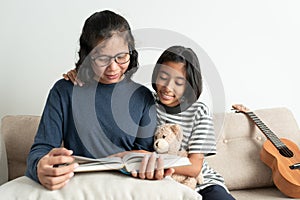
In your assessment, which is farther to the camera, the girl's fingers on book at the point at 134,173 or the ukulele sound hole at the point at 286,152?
the ukulele sound hole at the point at 286,152

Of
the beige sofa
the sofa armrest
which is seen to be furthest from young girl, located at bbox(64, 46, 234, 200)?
the sofa armrest

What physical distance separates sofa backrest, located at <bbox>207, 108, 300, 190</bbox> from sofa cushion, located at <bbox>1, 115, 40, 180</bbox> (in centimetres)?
76

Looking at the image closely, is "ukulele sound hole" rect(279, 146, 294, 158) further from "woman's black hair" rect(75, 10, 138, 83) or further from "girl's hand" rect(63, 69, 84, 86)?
"girl's hand" rect(63, 69, 84, 86)

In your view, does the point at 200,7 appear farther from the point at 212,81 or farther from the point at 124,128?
the point at 124,128

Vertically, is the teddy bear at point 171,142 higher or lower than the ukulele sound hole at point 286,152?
higher

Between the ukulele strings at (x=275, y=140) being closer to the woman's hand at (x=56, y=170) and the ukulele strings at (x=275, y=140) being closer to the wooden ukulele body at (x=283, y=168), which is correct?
the wooden ukulele body at (x=283, y=168)

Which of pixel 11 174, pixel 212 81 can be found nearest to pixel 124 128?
pixel 212 81

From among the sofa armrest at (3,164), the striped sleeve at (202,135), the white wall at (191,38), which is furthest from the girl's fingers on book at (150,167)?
the sofa armrest at (3,164)

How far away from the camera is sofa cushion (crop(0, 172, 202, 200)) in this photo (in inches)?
52.9

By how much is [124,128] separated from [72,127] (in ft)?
0.59

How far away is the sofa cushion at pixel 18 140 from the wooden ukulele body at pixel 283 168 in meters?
0.98

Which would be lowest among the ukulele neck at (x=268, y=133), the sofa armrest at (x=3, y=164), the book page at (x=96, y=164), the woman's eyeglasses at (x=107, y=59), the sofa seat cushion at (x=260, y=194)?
the sofa seat cushion at (x=260, y=194)

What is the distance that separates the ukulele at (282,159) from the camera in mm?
1936

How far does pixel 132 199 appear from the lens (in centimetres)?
135
